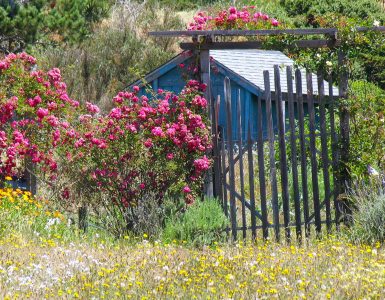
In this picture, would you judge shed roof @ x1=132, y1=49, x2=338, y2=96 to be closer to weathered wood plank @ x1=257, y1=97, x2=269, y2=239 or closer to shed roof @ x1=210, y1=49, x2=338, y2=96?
shed roof @ x1=210, y1=49, x2=338, y2=96

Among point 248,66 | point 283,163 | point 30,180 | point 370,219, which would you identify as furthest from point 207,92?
point 248,66

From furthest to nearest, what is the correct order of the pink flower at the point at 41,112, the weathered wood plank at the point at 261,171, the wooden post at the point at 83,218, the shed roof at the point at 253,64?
1. the shed roof at the point at 253,64
2. the pink flower at the point at 41,112
3. the wooden post at the point at 83,218
4. the weathered wood plank at the point at 261,171

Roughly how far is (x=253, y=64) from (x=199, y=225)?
398 inches

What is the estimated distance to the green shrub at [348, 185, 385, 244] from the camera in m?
7.78

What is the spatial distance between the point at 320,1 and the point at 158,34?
17.1 meters

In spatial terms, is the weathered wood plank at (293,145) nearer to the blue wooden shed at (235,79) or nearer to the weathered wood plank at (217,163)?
the weathered wood plank at (217,163)

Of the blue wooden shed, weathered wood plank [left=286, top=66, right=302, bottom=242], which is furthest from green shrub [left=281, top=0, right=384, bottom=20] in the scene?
weathered wood plank [left=286, top=66, right=302, bottom=242]

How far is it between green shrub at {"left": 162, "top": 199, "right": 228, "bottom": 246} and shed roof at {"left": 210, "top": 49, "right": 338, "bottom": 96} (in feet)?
25.6

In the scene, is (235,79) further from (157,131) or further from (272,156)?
(272,156)

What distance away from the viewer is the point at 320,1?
83.8ft

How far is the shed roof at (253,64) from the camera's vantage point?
55.2 ft

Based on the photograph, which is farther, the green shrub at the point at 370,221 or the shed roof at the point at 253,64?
the shed roof at the point at 253,64

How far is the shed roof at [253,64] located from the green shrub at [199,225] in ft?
25.6

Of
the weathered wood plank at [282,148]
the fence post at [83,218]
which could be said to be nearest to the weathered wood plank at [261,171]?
the weathered wood plank at [282,148]
